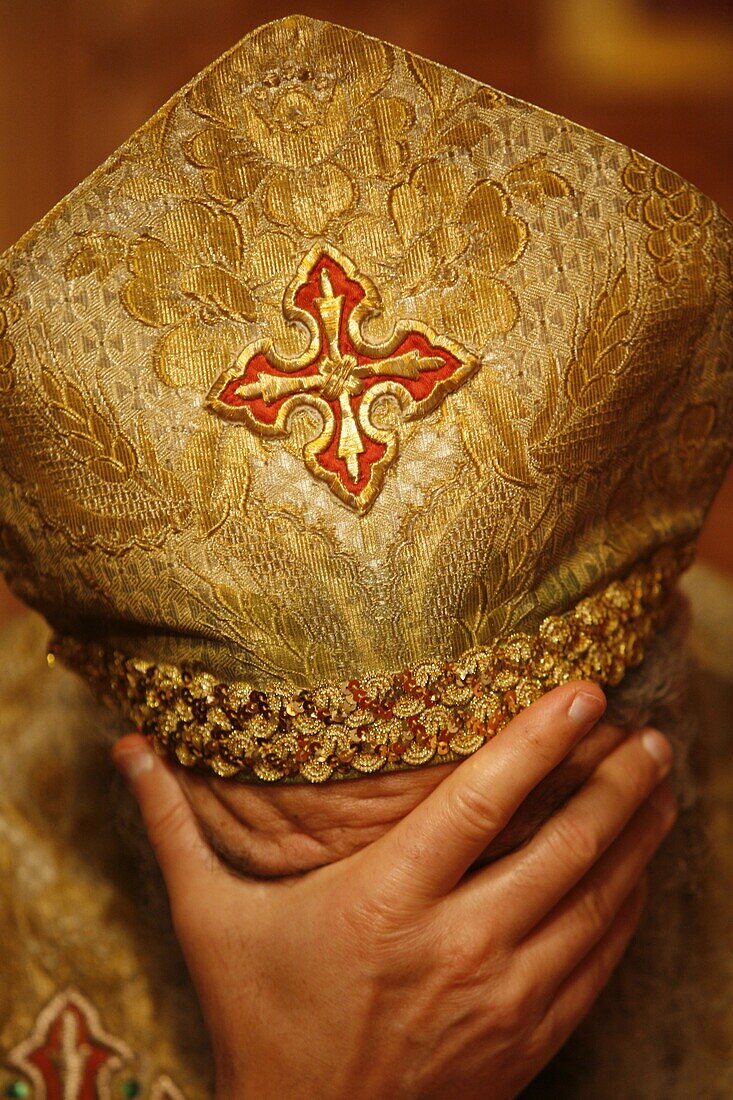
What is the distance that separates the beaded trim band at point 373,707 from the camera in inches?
26.3

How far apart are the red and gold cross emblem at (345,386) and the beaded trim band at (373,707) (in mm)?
117

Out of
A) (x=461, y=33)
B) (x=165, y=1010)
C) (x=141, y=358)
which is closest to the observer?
(x=141, y=358)

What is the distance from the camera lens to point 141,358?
2.18ft

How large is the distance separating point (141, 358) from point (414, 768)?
29cm

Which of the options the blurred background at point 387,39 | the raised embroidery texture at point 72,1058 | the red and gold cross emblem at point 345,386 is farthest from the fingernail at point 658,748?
the blurred background at point 387,39

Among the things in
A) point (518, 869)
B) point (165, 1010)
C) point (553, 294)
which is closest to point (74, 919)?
point (165, 1010)

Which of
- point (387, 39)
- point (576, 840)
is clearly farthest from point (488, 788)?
point (387, 39)

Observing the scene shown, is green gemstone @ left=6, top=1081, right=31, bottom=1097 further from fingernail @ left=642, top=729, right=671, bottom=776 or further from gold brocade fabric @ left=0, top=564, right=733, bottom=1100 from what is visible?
fingernail @ left=642, top=729, right=671, bottom=776

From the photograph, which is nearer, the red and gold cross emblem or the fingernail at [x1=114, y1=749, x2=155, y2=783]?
the red and gold cross emblem

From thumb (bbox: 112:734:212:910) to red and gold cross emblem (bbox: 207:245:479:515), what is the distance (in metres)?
0.25

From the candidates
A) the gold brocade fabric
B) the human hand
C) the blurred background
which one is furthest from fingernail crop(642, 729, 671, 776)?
the blurred background

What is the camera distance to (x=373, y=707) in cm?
67

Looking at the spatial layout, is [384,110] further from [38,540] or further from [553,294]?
[38,540]

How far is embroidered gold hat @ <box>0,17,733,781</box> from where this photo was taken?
0.65m
